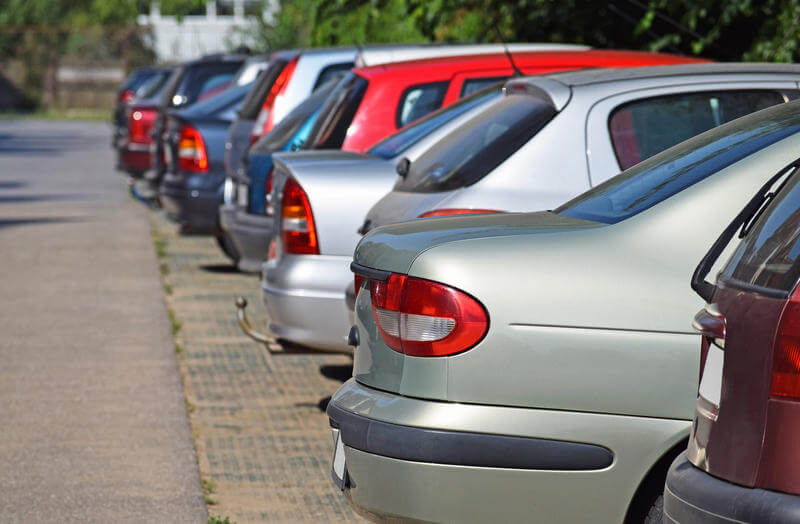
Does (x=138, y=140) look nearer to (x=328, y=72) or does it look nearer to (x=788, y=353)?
(x=328, y=72)

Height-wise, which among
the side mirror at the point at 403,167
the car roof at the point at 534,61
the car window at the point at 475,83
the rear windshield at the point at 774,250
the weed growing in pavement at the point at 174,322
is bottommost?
the weed growing in pavement at the point at 174,322

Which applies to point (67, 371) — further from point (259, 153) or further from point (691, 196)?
point (691, 196)

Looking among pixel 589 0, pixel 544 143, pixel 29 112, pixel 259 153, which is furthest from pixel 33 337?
pixel 29 112

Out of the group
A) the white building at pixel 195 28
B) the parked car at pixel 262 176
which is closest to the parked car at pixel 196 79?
the parked car at pixel 262 176

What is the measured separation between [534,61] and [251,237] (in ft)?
7.11

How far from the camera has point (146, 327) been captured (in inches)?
379

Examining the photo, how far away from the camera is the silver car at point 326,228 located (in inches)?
251

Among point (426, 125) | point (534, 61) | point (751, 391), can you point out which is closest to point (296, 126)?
point (534, 61)

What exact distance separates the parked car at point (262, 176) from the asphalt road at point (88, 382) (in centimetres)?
85

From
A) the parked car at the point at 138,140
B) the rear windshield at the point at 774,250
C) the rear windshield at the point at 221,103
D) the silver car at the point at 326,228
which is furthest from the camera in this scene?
the parked car at the point at 138,140

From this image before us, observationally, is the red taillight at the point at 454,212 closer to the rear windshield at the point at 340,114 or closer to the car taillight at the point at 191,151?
the rear windshield at the point at 340,114

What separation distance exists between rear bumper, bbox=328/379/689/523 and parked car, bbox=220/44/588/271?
4.67m

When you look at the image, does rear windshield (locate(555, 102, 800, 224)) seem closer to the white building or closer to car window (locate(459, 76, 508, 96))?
car window (locate(459, 76, 508, 96))

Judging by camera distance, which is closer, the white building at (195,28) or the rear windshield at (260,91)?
the rear windshield at (260,91)
